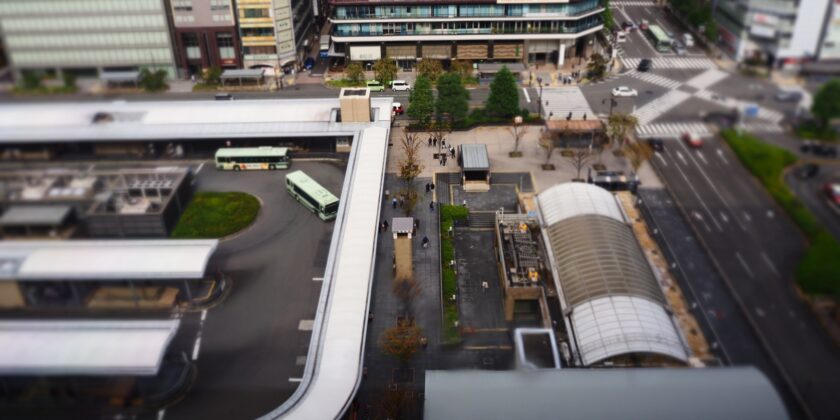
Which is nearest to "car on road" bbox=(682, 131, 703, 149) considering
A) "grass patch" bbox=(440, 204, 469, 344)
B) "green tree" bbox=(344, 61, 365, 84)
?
"grass patch" bbox=(440, 204, 469, 344)

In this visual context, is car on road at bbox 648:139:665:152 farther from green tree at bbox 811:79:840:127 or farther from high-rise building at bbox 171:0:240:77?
high-rise building at bbox 171:0:240:77

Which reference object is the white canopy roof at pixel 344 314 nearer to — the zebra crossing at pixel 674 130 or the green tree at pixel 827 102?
the zebra crossing at pixel 674 130

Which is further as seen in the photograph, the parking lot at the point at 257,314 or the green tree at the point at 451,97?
the green tree at the point at 451,97

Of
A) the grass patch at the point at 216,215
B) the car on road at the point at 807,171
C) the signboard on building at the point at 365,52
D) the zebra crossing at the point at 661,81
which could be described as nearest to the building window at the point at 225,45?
the signboard on building at the point at 365,52

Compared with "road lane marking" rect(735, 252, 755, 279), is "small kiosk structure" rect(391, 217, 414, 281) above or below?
above

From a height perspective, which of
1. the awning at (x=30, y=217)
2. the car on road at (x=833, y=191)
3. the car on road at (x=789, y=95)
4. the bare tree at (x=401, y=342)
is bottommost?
the bare tree at (x=401, y=342)
